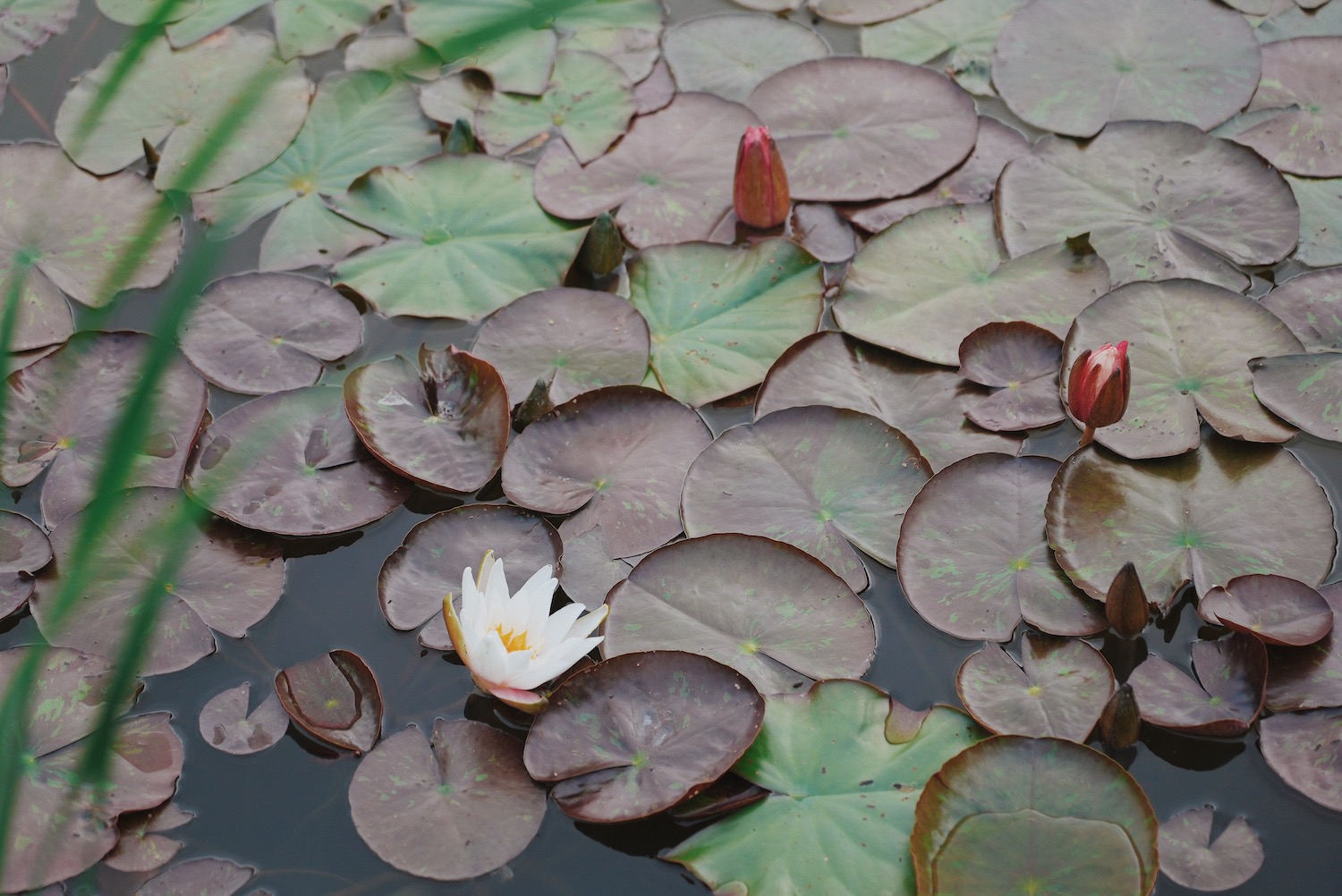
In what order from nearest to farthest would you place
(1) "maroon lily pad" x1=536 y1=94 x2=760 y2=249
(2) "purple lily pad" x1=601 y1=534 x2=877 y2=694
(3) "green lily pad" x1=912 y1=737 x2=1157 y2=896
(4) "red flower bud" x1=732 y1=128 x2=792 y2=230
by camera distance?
(3) "green lily pad" x1=912 y1=737 x2=1157 y2=896
(2) "purple lily pad" x1=601 y1=534 x2=877 y2=694
(4) "red flower bud" x1=732 y1=128 x2=792 y2=230
(1) "maroon lily pad" x1=536 y1=94 x2=760 y2=249

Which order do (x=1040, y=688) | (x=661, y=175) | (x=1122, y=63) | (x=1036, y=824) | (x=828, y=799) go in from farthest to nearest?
(x=1122, y=63) → (x=661, y=175) → (x=1040, y=688) → (x=828, y=799) → (x=1036, y=824)

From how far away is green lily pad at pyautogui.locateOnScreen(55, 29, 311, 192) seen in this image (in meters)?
3.34

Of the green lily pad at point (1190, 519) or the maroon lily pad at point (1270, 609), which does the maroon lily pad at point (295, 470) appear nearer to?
the green lily pad at point (1190, 519)

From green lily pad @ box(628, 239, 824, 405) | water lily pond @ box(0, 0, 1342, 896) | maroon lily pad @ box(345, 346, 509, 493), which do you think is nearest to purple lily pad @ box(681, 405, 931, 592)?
water lily pond @ box(0, 0, 1342, 896)

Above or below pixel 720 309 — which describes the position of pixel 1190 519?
below

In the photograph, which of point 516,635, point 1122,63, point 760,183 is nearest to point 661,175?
point 760,183

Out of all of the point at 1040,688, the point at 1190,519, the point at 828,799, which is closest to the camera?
the point at 828,799

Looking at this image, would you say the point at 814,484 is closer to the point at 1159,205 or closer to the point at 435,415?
the point at 435,415

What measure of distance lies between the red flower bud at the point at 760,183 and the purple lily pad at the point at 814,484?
2.37 ft

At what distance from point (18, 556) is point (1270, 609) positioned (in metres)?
2.78

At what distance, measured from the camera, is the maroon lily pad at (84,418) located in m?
2.63

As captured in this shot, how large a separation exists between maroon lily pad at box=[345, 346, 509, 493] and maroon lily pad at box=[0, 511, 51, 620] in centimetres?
76

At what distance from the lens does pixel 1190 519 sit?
2453mm

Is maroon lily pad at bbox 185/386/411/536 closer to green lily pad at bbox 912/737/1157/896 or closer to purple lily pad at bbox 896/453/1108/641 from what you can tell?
purple lily pad at bbox 896/453/1108/641
